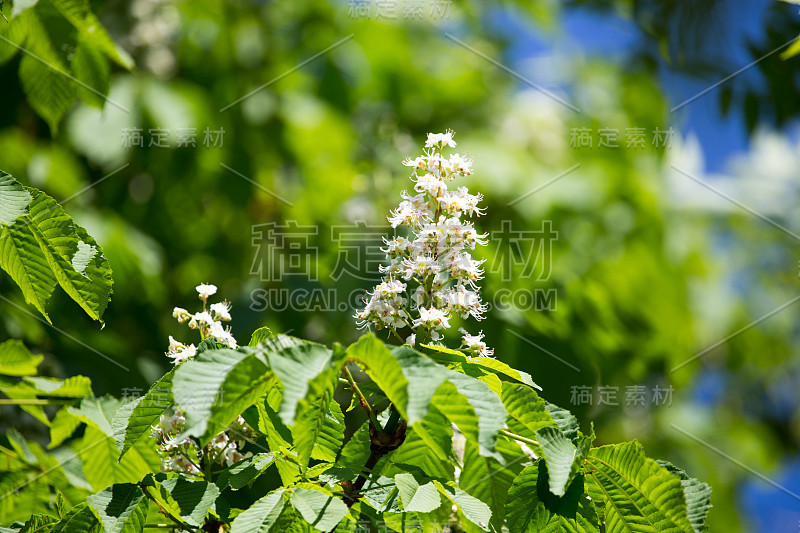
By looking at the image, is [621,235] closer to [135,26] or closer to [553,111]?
[553,111]

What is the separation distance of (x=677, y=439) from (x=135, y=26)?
609 centimetres

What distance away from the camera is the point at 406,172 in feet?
17.1

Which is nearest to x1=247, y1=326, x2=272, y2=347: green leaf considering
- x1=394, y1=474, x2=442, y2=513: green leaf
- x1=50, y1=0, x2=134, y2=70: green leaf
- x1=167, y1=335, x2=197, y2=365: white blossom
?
x1=167, y1=335, x2=197, y2=365: white blossom

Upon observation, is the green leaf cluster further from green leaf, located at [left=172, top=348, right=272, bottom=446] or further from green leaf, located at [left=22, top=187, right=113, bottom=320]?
green leaf, located at [left=22, top=187, right=113, bottom=320]

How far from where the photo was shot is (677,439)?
6.73m

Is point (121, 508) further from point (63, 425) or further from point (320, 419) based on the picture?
point (63, 425)

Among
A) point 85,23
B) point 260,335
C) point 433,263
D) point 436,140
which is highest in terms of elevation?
point 85,23

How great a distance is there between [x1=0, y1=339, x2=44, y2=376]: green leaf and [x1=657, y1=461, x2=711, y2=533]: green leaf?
165cm

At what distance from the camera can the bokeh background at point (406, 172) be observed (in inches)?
172

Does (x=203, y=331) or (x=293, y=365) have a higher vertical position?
(x=293, y=365)

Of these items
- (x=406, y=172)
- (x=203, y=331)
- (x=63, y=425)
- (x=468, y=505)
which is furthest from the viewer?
(x=406, y=172)

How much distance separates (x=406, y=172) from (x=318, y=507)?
3.94 meters

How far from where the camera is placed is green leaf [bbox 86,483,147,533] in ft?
5.27

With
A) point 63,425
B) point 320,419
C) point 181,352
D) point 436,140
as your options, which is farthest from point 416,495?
point 63,425
